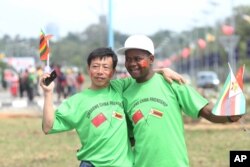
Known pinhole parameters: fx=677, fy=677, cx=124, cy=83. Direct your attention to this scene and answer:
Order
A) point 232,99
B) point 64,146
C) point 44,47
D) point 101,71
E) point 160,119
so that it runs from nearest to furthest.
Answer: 1. point 232,99
2. point 160,119
3. point 101,71
4. point 44,47
5. point 64,146

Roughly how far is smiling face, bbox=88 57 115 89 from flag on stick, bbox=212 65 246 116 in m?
0.82

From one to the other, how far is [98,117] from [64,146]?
7915 millimetres

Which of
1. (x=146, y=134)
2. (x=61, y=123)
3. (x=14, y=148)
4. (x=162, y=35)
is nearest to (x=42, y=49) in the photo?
(x=61, y=123)

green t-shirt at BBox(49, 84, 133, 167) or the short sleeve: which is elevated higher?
the short sleeve

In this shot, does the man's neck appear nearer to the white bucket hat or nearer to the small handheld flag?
the white bucket hat

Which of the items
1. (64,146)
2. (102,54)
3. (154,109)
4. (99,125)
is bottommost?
(64,146)

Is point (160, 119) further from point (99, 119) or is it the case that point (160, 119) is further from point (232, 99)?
point (232, 99)

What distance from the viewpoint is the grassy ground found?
1044cm

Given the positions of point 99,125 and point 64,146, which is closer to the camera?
point 99,125

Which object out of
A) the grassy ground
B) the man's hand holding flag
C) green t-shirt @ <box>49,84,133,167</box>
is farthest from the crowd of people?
the grassy ground

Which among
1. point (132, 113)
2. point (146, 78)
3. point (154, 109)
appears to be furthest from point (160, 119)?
point (146, 78)

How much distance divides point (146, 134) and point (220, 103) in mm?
567

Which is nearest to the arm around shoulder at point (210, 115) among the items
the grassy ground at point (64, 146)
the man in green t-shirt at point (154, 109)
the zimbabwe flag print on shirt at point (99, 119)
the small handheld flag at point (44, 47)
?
the man in green t-shirt at point (154, 109)

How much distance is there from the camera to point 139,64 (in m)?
4.71
